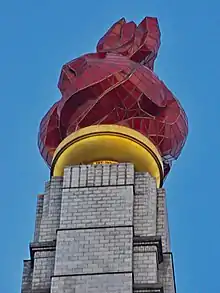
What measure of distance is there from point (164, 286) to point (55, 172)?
5.64 metres

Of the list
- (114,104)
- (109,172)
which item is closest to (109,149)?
(109,172)

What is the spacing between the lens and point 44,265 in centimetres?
2872

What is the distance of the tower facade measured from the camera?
28.1 m

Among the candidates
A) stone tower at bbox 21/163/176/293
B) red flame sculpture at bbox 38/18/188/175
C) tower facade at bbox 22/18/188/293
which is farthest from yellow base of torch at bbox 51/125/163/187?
red flame sculpture at bbox 38/18/188/175

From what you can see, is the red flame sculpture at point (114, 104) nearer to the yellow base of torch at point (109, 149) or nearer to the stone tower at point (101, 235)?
the yellow base of torch at point (109, 149)

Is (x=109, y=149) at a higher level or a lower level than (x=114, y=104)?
lower

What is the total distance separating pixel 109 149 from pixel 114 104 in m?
2.07

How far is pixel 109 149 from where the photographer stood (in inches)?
1252

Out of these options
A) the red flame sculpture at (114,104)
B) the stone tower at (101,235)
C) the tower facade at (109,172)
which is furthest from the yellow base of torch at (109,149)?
the red flame sculpture at (114,104)

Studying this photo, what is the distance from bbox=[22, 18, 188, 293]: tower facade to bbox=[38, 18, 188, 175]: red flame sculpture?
3cm

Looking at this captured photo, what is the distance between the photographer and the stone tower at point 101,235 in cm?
2770

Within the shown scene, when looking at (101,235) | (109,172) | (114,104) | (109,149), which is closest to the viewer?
(101,235)

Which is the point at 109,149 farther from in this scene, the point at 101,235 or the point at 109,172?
the point at 101,235

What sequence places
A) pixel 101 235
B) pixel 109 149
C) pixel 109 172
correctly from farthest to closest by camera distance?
pixel 109 149
pixel 109 172
pixel 101 235
